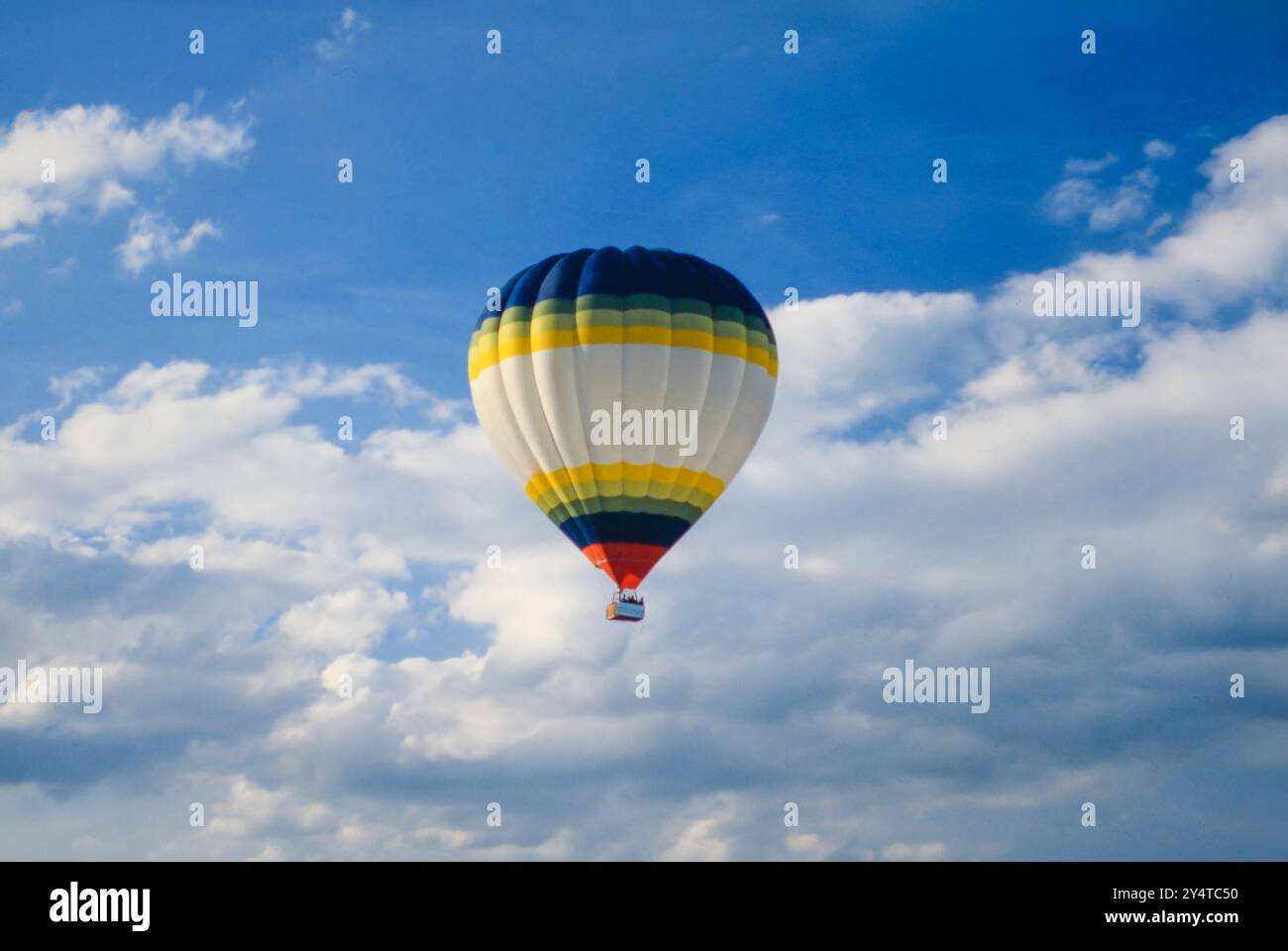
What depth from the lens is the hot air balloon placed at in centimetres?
4956

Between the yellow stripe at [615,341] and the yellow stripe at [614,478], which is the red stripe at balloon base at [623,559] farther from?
the yellow stripe at [615,341]

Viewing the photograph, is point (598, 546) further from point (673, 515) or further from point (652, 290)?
point (652, 290)

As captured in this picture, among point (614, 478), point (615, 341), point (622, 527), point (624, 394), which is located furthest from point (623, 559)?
point (615, 341)

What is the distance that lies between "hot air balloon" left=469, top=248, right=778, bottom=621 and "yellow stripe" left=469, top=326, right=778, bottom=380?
0.03 m

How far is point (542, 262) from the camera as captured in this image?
51.9 m

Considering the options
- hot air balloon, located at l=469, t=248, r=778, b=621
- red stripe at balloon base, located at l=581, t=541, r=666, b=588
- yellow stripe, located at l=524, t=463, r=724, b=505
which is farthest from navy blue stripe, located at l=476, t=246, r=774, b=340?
red stripe at balloon base, located at l=581, t=541, r=666, b=588

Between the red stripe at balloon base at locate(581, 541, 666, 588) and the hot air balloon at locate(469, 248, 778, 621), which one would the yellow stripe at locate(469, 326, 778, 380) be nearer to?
the hot air balloon at locate(469, 248, 778, 621)

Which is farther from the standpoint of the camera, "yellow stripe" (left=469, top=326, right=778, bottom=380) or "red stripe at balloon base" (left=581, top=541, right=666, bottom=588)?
"red stripe at balloon base" (left=581, top=541, right=666, bottom=588)

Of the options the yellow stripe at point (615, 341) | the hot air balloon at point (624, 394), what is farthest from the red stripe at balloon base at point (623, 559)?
the yellow stripe at point (615, 341)

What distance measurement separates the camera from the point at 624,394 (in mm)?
49500

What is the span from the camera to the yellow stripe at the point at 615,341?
163ft

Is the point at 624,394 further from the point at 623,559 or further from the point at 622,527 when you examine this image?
the point at 623,559
